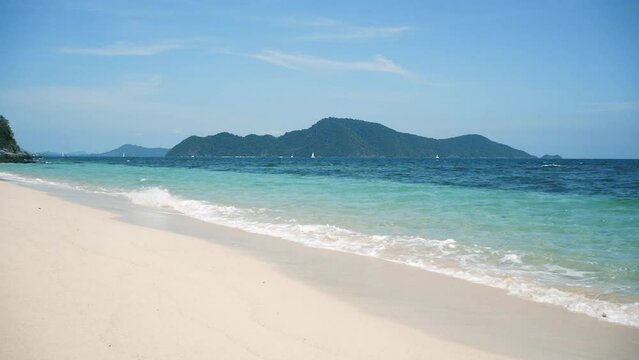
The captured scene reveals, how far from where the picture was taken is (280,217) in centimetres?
1180

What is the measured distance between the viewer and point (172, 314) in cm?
383

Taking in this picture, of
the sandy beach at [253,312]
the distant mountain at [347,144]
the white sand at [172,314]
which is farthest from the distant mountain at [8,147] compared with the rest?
the distant mountain at [347,144]

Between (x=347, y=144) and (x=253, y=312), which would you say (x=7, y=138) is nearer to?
(x=253, y=312)

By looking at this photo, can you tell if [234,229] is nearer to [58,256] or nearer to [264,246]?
[264,246]

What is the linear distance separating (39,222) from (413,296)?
7586 mm

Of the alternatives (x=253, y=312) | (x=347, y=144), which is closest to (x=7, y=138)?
(x=253, y=312)

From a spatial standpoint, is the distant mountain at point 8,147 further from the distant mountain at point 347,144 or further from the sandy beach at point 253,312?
the distant mountain at point 347,144

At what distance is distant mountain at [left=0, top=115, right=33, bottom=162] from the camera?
72.8 m

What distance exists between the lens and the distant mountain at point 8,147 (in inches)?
2867

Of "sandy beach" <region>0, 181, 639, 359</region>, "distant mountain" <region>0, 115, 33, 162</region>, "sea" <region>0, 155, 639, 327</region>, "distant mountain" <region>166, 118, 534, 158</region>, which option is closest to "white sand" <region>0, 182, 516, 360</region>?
Result: "sandy beach" <region>0, 181, 639, 359</region>

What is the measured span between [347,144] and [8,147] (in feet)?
375

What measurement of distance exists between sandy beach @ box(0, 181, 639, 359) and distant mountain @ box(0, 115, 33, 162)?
81.6 metres

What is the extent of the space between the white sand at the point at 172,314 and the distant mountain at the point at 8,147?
82221 mm

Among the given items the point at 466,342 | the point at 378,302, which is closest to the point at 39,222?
the point at 378,302
